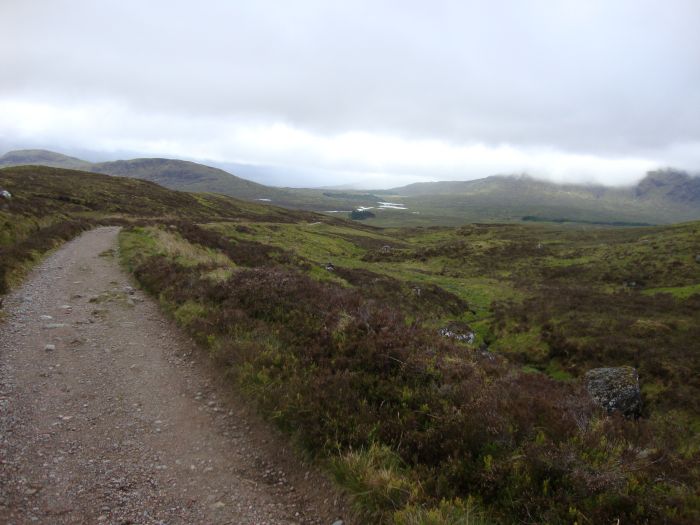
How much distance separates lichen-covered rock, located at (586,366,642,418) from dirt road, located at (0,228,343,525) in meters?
11.7

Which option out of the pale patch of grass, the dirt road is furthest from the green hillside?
the dirt road

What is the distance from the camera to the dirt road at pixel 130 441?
17.0 feet

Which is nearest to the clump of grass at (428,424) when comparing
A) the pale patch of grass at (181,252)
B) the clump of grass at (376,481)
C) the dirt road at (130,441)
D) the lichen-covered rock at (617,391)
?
the clump of grass at (376,481)

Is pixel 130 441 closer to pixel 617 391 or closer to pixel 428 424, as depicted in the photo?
pixel 428 424

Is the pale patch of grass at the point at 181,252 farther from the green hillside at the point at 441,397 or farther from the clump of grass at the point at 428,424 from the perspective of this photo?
the clump of grass at the point at 428,424

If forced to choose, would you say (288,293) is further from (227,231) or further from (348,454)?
(227,231)

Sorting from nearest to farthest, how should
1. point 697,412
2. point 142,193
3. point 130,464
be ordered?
point 130,464 < point 697,412 < point 142,193

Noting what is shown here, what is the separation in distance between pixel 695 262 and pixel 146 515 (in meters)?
65.7

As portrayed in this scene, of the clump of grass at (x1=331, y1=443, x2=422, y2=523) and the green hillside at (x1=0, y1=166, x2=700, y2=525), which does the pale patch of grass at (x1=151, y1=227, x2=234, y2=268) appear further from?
the clump of grass at (x1=331, y1=443, x2=422, y2=523)

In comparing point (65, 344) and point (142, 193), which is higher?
point (142, 193)

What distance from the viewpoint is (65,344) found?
10.1 meters

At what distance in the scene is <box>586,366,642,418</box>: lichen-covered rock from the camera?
42.0 ft

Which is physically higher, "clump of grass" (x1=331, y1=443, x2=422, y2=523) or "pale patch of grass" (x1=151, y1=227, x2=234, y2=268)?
"pale patch of grass" (x1=151, y1=227, x2=234, y2=268)

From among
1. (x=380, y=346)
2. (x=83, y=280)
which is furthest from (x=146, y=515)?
(x=83, y=280)
